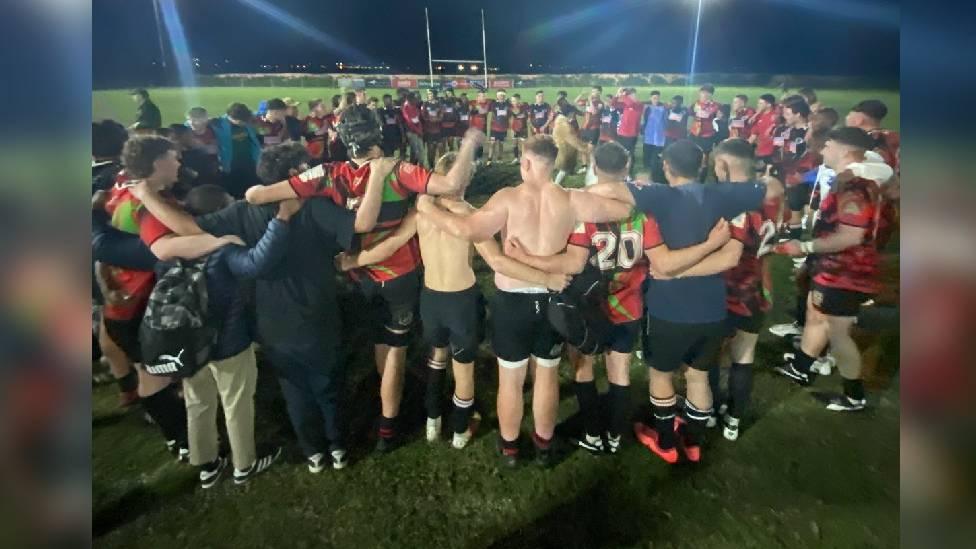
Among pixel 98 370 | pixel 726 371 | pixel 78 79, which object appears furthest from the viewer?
pixel 726 371

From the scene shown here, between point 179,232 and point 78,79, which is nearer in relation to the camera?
point 78,79

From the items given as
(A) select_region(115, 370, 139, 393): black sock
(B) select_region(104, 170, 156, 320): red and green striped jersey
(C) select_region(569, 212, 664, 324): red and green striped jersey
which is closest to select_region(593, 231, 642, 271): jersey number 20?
(C) select_region(569, 212, 664, 324): red and green striped jersey

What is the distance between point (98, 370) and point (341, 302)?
4.15 feet

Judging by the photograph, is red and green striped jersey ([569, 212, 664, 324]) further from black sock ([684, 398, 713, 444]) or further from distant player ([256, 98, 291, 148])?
distant player ([256, 98, 291, 148])

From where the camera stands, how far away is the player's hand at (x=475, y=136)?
94.1 inches

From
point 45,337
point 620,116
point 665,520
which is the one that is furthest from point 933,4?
point 45,337

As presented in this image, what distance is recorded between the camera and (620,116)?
2.53 meters

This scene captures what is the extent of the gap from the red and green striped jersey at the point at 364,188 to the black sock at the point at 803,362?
234 cm

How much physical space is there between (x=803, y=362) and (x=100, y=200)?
3698mm

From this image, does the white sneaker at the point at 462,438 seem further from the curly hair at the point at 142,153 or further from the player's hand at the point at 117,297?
the curly hair at the point at 142,153

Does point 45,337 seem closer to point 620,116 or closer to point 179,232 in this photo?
point 179,232

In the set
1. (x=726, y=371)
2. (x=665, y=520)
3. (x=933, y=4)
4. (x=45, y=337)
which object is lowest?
(x=665, y=520)

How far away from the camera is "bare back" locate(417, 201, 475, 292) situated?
2432mm

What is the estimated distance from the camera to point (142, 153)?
7.02 feet
